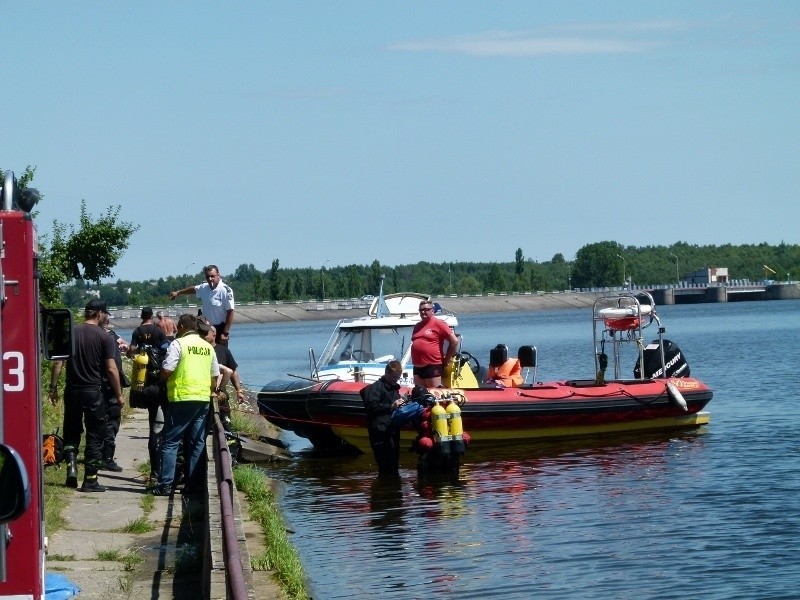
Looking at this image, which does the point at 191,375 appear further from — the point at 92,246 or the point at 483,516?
the point at 92,246

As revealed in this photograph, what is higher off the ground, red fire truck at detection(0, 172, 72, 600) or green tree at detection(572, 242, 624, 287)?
green tree at detection(572, 242, 624, 287)

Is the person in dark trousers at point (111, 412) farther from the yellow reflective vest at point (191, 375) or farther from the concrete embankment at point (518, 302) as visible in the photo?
the concrete embankment at point (518, 302)

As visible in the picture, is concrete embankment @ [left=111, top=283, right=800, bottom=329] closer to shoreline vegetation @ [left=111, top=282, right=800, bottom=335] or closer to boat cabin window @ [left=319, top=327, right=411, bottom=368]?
shoreline vegetation @ [left=111, top=282, right=800, bottom=335]

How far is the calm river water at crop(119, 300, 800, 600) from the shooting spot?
10445 millimetres

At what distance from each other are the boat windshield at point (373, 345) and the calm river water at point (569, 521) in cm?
232

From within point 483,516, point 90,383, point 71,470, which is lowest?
→ point 483,516

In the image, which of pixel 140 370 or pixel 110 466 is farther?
pixel 110 466

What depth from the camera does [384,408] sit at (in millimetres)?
15422

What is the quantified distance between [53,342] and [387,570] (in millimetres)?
5531

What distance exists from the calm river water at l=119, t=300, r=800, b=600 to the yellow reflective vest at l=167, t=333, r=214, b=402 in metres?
1.89

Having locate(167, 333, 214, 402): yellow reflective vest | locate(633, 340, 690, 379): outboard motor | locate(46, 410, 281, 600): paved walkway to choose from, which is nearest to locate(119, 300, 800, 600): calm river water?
locate(633, 340, 690, 379): outboard motor

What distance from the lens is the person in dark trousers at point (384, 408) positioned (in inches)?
604

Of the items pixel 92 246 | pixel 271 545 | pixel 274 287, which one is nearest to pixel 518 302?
pixel 274 287

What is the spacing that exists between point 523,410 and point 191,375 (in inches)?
335
